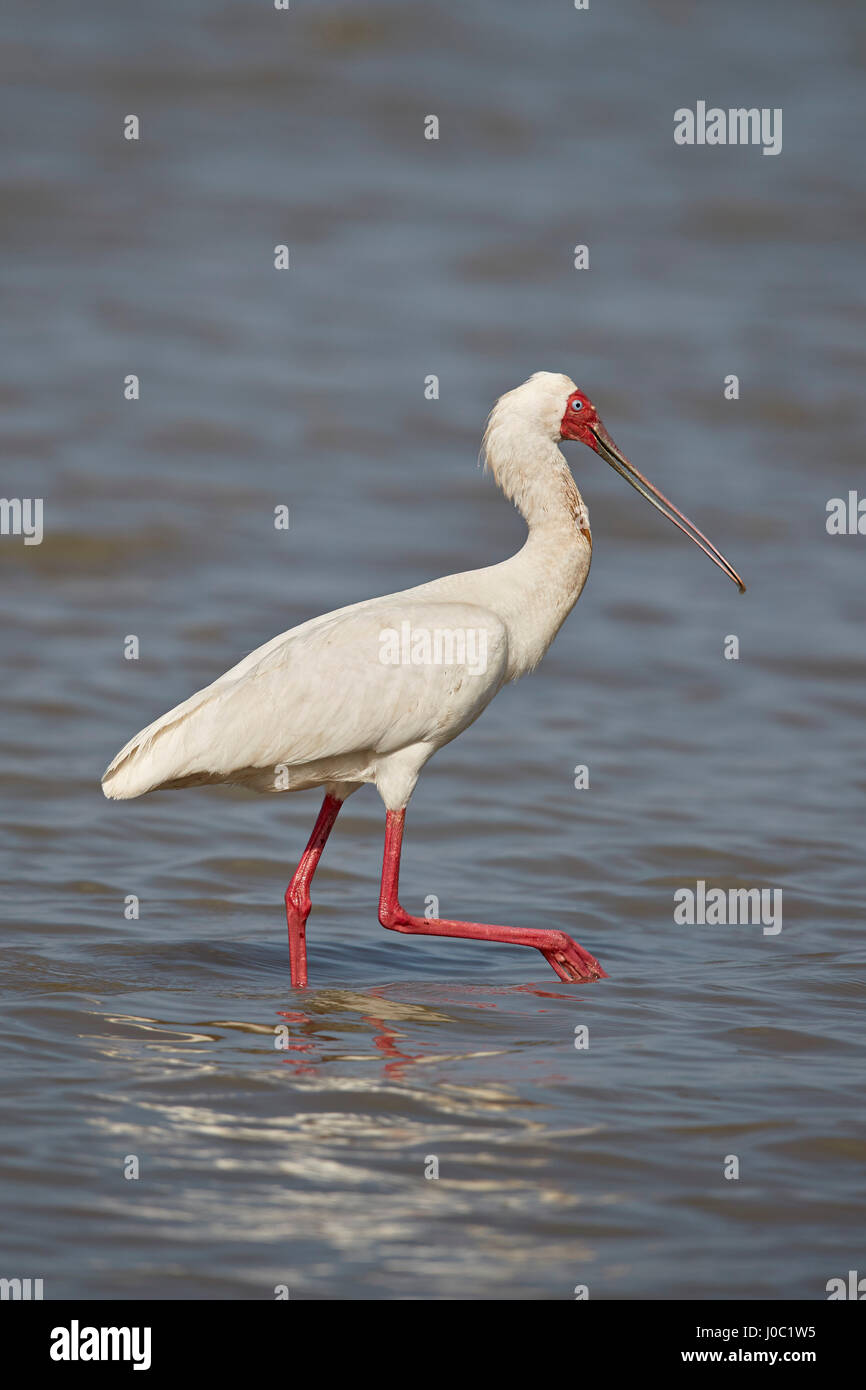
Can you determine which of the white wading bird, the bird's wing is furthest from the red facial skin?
the bird's wing

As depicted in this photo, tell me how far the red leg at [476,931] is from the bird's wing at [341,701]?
0.46m

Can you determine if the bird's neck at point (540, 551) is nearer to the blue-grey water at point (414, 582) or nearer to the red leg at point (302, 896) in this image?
the red leg at point (302, 896)

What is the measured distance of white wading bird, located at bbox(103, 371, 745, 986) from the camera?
7.65 meters

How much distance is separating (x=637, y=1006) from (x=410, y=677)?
5.36 feet

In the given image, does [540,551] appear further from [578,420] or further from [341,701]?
[341,701]

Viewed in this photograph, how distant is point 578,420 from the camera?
820 centimetres

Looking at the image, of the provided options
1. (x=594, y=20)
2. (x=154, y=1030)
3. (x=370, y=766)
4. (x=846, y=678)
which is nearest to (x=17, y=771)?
(x=370, y=766)

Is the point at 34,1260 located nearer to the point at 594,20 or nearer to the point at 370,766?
the point at 370,766

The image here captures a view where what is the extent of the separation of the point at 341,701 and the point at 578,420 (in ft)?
5.62

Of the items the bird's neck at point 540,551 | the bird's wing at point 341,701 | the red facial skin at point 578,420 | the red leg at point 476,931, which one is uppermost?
the red facial skin at point 578,420

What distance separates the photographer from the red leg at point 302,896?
774cm

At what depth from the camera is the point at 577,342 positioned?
1998cm

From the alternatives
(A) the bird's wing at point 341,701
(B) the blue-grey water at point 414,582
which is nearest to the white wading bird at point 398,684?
(A) the bird's wing at point 341,701
